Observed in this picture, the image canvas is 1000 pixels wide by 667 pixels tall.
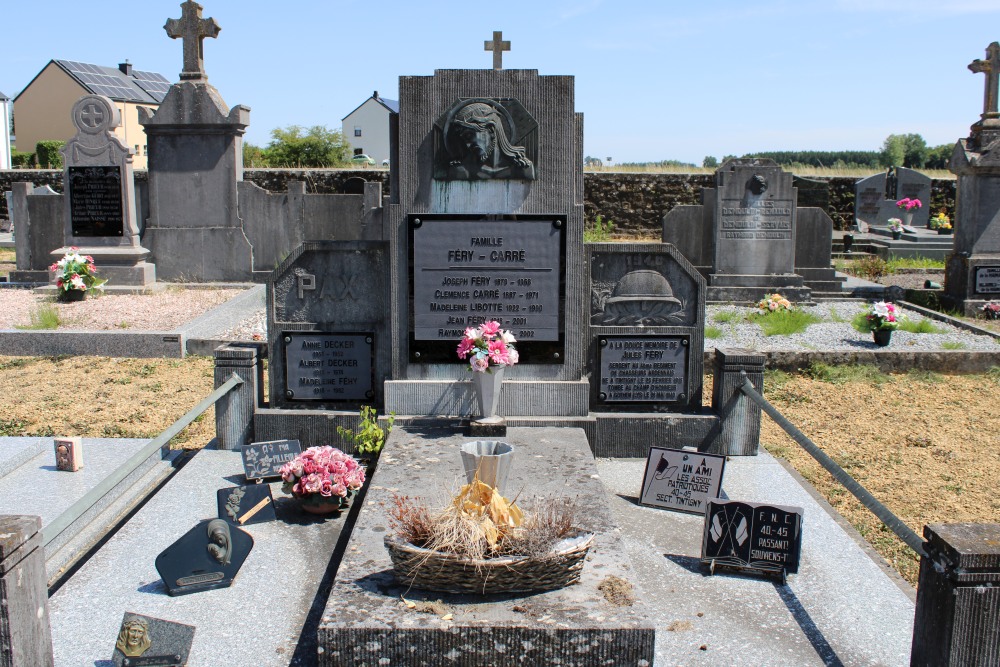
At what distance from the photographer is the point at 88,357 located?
1017 centimetres

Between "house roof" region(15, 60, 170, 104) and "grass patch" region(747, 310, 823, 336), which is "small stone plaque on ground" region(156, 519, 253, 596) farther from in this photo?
"house roof" region(15, 60, 170, 104)

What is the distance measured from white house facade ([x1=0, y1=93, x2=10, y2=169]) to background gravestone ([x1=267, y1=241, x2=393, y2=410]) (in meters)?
46.1

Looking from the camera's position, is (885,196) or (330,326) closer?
(330,326)

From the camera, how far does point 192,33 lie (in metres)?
14.0

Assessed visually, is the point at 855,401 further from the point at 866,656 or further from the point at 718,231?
the point at 718,231

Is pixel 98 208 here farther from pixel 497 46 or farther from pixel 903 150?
pixel 903 150

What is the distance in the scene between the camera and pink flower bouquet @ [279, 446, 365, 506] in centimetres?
518

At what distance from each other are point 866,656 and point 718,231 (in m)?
11.6

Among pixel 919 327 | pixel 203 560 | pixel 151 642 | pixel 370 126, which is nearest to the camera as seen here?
pixel 151 642

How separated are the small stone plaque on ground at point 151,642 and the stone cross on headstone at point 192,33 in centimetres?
1226

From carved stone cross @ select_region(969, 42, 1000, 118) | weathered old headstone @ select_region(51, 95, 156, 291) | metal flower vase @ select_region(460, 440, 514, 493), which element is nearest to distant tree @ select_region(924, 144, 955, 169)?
carved stone cross @ select_region(969, 42, 1000, 118)

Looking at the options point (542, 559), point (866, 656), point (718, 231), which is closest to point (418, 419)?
point (542, 559)

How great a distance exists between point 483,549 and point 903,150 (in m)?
63.8

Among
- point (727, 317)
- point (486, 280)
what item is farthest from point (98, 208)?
point (486, 280)
